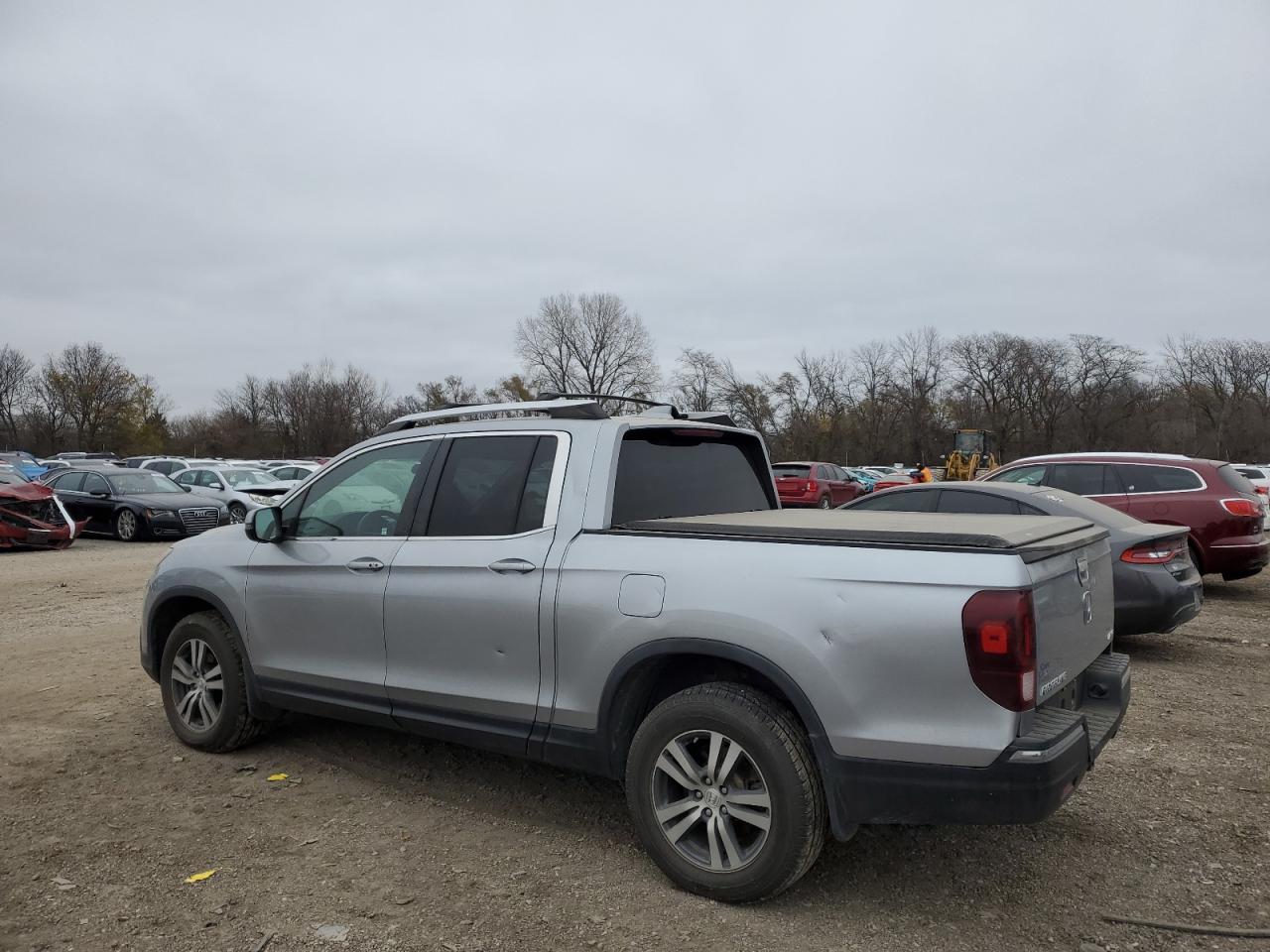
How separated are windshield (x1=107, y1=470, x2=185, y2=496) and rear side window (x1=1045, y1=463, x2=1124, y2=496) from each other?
670 inches

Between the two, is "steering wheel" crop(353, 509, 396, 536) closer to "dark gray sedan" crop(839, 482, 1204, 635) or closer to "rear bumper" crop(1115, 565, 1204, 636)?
"dark gray sedan" crop(839, 482, 1204, 635)

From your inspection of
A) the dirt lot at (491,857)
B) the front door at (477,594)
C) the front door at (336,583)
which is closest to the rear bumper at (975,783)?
the dirt lot at (491,857)

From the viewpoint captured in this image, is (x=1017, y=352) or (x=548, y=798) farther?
(x=1017, y=352)

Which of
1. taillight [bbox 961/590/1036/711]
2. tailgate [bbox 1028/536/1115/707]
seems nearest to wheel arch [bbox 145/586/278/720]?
taillight [bbox 961/590/1036/711]

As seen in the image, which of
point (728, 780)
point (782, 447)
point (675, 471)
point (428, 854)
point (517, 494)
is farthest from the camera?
point (782, 447)

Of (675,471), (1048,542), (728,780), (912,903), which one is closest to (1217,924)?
(912,903)

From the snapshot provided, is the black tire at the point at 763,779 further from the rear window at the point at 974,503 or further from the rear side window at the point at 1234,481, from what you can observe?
the rear side window at the point at 1234,481

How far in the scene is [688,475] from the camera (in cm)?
431

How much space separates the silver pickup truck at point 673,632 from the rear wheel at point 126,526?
14641 mm

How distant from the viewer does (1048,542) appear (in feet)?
9.96

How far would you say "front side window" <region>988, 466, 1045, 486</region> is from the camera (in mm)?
10334

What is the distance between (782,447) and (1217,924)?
77.2 meters

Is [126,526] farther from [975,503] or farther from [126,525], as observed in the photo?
[975,503]

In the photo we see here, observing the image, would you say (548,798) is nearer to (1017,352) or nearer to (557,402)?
(557,402)
